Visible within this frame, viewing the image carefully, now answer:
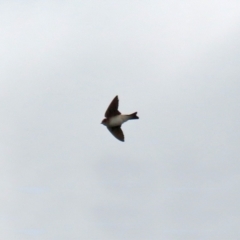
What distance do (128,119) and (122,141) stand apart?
132cm

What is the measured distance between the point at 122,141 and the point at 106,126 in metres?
1.04

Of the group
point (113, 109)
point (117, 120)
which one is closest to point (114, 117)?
point (117, 120)

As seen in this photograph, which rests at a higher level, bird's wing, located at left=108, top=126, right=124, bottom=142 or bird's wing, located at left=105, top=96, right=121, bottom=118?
bird's wing, located at left=105, top=96, right=121, bottom=118

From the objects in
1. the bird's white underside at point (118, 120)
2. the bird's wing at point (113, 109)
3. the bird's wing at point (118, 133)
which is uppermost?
the bird's wing at point (113, 109)

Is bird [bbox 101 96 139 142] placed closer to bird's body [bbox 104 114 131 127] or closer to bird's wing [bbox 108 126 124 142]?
bird's body [bbox 104 114 131 127]

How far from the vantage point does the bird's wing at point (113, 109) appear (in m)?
53.5

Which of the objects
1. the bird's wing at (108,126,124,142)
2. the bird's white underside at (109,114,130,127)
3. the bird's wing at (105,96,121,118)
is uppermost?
the bird's wing at (105,96,121,118)

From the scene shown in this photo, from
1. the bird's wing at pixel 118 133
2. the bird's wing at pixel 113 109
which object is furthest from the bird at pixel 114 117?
the bird's wing at pixel 118 133

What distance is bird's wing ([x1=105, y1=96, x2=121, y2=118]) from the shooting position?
5350cm

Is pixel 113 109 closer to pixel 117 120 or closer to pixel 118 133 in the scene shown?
pixel 117 120

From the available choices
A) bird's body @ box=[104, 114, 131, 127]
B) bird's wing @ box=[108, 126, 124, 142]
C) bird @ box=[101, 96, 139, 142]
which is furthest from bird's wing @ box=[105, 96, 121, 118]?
bird's wing @ box=[108, 126, 124, 142]

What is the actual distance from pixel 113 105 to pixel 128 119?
95 centimetres

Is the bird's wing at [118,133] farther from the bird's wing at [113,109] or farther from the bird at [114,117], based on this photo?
the bird's wing at [113,109]

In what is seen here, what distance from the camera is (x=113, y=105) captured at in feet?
176
